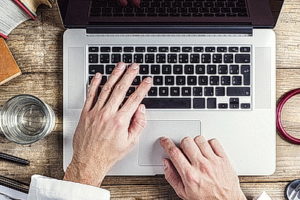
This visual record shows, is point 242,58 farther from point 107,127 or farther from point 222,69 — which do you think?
point 107,127

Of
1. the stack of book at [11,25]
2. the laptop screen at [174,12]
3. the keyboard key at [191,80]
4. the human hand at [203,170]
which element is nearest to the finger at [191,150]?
the human hand at [203,170]

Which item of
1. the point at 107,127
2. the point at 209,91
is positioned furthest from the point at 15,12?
the point at 209,91

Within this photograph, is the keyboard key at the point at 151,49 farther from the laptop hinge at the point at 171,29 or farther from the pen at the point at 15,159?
the pen at the point at 15,159

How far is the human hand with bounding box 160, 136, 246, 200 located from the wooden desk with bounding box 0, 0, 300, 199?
5 centimetres

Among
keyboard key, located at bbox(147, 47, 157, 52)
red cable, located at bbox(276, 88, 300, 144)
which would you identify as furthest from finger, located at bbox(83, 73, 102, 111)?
red cable, located at bbox(276, 88, 300, 144)

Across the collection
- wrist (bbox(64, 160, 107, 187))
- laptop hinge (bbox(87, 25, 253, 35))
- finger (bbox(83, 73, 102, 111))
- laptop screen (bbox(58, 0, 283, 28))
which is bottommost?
wrist (bbox(64, 160, 107, 187))

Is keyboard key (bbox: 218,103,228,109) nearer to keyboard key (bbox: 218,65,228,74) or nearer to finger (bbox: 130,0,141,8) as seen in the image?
keyboard key (bbox: 218,65,228,74)

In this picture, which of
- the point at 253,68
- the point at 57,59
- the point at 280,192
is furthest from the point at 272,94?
the point at 57,59

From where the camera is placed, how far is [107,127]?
107cm

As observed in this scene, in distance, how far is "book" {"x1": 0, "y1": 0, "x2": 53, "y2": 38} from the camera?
104 cm

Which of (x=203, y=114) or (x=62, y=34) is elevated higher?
(x=62, y=34)

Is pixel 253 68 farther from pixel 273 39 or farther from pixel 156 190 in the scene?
pixel 156 190

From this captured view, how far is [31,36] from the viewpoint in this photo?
1138mm

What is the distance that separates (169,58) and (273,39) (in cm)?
20
